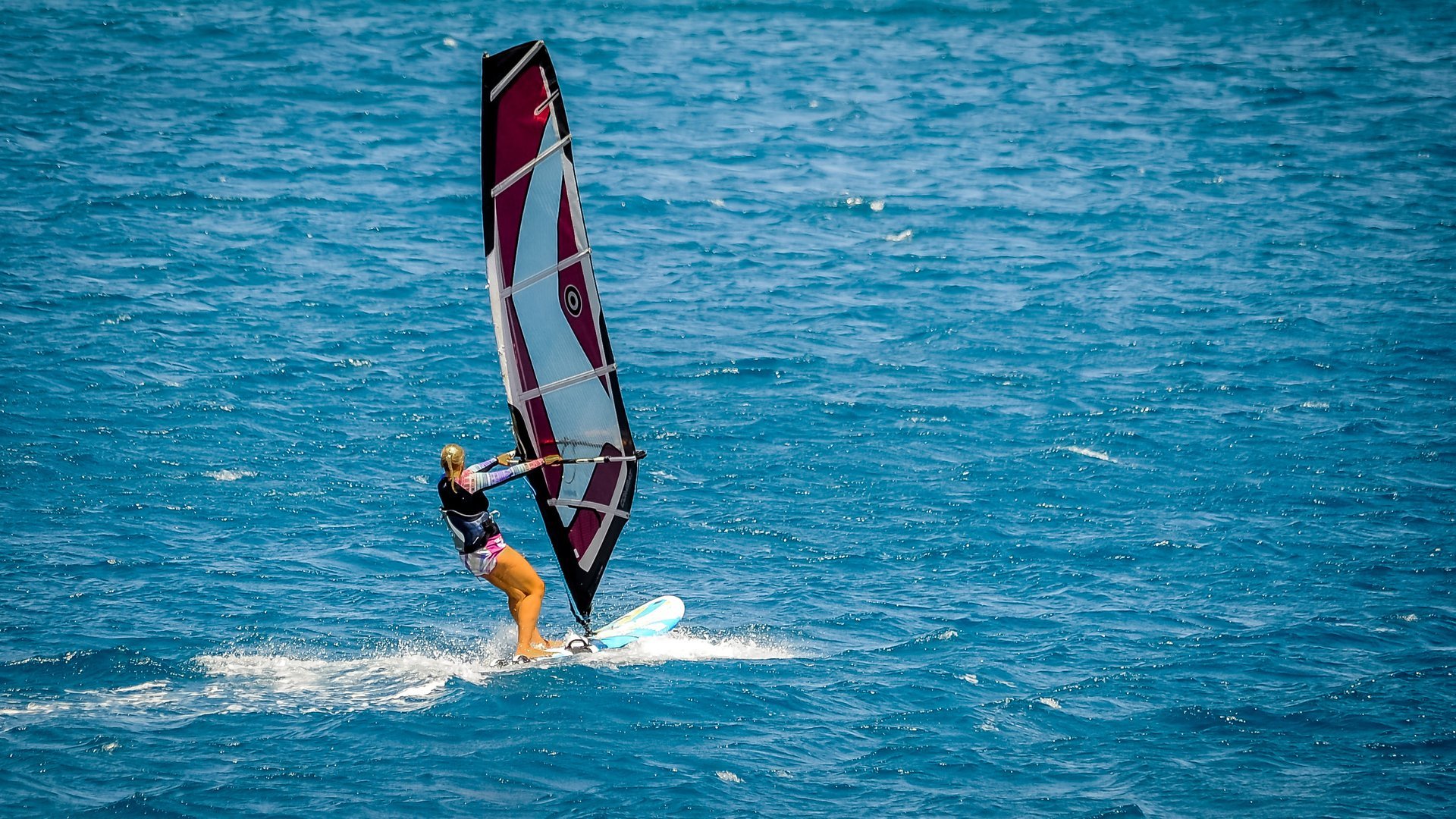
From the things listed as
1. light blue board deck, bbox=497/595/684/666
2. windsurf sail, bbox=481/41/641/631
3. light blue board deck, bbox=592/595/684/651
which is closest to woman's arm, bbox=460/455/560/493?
windsurf sail, bbox=481/41/641/631

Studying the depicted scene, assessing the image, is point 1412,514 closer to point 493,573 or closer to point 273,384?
point 493,573

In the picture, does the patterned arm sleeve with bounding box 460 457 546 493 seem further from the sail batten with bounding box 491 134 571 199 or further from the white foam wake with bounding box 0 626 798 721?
the sail batten with bounding box 491 134 571 199

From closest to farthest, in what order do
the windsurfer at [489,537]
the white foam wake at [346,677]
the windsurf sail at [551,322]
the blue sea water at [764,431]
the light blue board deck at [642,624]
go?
1. the windsurf sail at [551,322]
2. the windsurfer at [489,537]
3. the blue sea water at [764,431]
4. the white foam wake at [346,677]
5. the light blue board deck at [642,624]

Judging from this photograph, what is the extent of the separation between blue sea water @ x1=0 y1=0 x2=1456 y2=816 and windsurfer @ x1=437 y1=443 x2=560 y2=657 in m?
0.63

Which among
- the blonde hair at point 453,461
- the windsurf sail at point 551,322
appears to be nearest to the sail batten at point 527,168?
the windsurf sail at point 551,322

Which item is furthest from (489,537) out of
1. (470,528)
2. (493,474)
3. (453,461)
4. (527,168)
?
(527,168)

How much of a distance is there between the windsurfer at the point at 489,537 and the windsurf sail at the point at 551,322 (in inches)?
16.3

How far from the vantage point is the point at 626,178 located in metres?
31.2

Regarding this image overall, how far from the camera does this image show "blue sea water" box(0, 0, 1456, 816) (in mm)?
12844

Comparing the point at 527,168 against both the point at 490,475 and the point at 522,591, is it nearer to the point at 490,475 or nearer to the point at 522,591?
the point at 490,475

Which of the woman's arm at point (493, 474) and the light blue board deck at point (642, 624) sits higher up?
the woman's arm at point (493, 474)

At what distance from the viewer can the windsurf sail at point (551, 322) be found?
1229cm

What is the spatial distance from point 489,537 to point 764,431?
303 inches

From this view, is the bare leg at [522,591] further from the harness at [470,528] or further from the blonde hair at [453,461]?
the blonde hair at [453,461]
